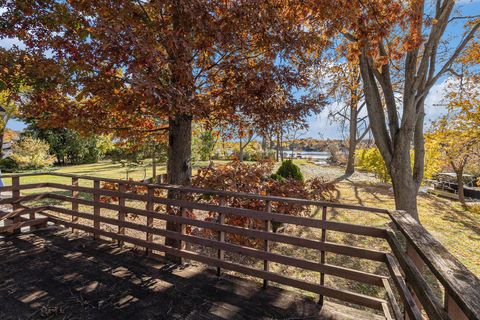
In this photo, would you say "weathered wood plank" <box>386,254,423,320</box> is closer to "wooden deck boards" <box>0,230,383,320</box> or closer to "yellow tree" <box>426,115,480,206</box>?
"wooden deck boards" <box>0,230,383,320</box>

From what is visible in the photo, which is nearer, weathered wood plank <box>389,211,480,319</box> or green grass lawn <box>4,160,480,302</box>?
weathered wood plank <box>389,211,480,319</box>

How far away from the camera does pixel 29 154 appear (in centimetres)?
→ 1795

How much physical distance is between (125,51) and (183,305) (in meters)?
2.52

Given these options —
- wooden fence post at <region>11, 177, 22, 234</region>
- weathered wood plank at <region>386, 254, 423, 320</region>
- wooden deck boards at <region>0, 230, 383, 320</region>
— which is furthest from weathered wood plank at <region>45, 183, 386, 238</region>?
wooden fence post at <region>11, 177, 22, 234</region>

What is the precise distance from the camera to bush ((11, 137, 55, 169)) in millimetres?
17733

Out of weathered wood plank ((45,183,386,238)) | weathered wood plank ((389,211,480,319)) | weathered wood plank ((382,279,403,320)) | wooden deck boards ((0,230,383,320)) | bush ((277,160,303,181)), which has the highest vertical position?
bush ((277,160,303,181))

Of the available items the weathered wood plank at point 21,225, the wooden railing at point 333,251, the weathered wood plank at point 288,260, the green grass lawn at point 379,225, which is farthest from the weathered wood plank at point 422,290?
the weathered wood plank at point 21,225

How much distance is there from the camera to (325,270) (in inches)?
105

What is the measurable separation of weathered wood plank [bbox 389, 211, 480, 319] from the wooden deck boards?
1.17m

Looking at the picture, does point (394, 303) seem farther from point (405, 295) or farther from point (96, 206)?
point (96, 206)

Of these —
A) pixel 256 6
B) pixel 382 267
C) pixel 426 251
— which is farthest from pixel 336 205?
pixel 382 267

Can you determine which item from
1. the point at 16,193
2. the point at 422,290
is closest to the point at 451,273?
the point at 422,290

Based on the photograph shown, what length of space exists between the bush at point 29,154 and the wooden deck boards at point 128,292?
1785 centimetres

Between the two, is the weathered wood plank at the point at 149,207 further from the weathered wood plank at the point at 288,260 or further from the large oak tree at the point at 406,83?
the large oak tree at the point at 406,83
